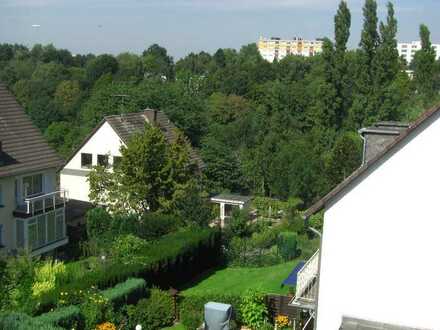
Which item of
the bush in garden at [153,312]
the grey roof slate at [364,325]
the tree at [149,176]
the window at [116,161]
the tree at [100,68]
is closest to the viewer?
the grey roof slate at [364,325]

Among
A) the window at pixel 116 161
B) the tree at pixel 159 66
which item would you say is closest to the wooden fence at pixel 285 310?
the window at pixel 116 161

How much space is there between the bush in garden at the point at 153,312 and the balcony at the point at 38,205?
1019 cm

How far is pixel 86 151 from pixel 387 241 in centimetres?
2918

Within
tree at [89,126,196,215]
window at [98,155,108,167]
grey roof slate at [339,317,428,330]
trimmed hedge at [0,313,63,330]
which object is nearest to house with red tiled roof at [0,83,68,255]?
tree at [89,126,196,215]

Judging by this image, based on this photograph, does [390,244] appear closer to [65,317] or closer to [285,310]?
[285,310]

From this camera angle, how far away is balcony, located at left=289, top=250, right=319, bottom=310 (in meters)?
15.9

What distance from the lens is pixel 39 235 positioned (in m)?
28.3

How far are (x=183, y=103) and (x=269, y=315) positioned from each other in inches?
1361

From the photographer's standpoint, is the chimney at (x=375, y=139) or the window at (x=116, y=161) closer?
the chimney at (x=375, y=139)

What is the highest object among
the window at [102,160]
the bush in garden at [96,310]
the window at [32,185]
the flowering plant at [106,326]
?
the window at [102,160]

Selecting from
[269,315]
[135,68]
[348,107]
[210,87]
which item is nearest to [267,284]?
[269,315]

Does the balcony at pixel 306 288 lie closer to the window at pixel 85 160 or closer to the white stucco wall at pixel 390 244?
the white stucco wall at pixel 390 244

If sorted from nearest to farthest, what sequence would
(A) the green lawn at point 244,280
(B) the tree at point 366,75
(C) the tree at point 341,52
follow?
(A) the green lawn at point 244,280, (B) the tree at point 366,75, (C) the tree at point 341,52

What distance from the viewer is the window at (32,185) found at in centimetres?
2823
